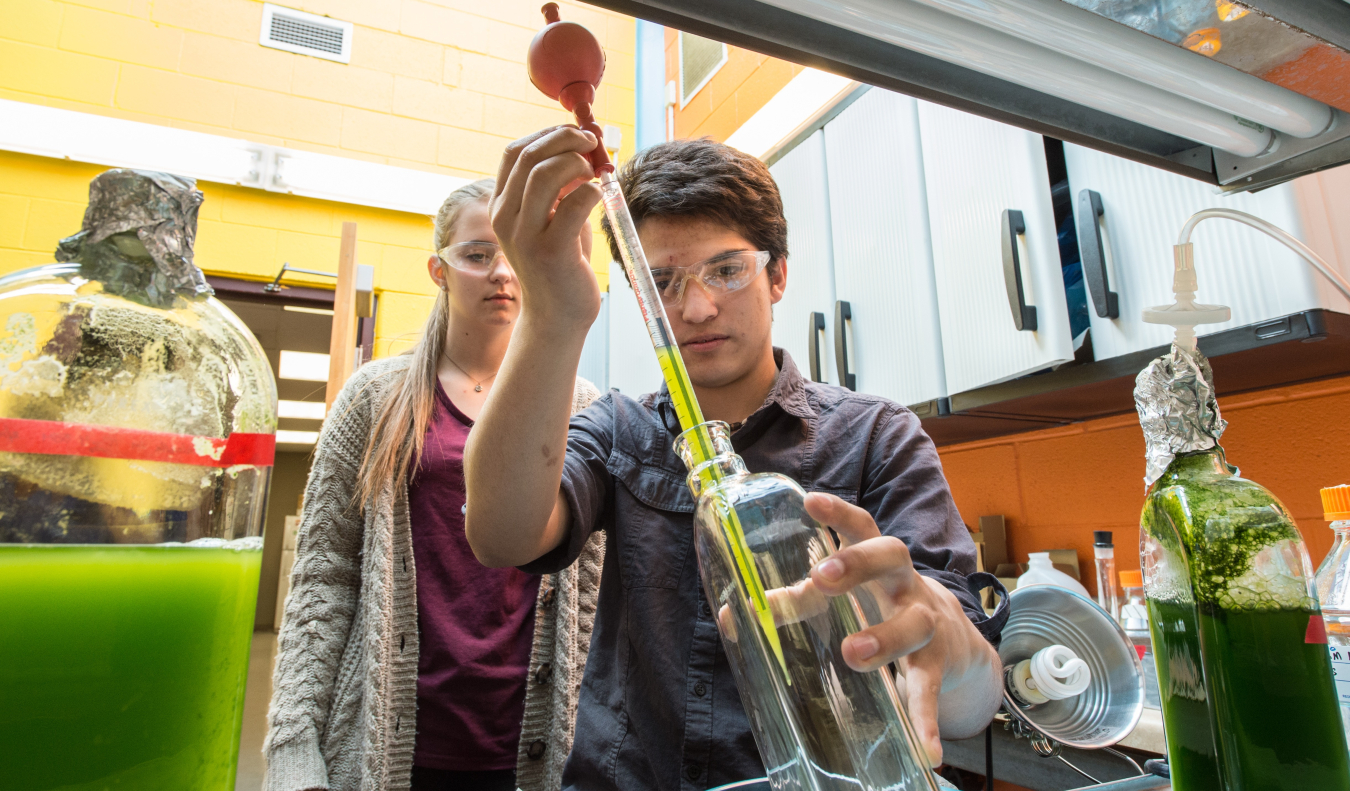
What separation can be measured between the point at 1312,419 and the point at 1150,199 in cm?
51

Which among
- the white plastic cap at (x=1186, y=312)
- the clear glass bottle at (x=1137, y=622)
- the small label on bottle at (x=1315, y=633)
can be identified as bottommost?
the clear glass bottle at (x=1137, y=622)

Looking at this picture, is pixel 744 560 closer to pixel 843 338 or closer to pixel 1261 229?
pixel 1261 229

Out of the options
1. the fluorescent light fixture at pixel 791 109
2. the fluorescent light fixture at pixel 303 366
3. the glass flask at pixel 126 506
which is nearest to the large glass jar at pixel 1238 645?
the glass flask at pixel 126 506

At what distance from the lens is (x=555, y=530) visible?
760mm

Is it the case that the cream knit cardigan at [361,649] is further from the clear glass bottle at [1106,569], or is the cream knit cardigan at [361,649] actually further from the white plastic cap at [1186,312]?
the clear glass bottle at [1106,569]

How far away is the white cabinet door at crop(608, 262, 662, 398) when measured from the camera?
264cm

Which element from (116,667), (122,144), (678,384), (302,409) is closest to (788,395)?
(678,384)

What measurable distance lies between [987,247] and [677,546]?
3.75 ft

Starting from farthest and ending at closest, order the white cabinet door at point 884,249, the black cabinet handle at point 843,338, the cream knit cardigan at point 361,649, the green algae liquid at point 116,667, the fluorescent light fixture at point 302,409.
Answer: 1. the fluorescent light fixture at point 302,409
2. the black cabinet handle at point 843,338
3. the white cabinet door at point 884,249
4. the cream knit cardigan at point 361,649
5. the green algae liquid at point 116,667

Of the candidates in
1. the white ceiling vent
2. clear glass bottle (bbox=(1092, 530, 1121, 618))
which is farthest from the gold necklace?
the white ceiling vent

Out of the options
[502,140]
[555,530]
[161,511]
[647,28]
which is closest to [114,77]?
[502,140]

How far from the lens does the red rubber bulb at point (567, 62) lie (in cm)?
49

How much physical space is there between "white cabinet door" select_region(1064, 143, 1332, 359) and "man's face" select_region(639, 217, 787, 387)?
695 millimetres

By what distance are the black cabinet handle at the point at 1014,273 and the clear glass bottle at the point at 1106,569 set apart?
461 millimetres
